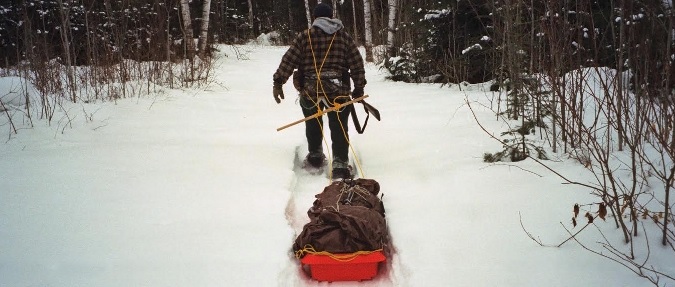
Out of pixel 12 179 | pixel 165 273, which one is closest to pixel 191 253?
pixel 165 273

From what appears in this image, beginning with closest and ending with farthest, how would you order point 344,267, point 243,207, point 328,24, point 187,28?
point 344,267 < point 243,207 < point 328,24 < point 187,28

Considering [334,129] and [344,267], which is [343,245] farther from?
[334,129]

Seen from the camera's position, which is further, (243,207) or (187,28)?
(187,28)

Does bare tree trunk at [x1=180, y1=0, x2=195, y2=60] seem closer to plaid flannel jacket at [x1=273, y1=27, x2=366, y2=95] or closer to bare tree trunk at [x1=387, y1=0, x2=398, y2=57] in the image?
bare tree trunk at [x1=387, y1=0, x2=398, y2=57]

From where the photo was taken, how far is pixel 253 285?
2.47 metres

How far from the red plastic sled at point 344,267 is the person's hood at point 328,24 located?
7.32 feet

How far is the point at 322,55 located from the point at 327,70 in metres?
0.15

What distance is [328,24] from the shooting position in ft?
13.6

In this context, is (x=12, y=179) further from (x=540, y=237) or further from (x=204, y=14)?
(x=204, y=14)

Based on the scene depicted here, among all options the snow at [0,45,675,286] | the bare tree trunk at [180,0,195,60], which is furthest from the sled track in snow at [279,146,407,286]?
the bare tree trunk at [180,0,195,60]

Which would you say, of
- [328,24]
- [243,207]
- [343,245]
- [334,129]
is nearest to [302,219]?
[243,207]

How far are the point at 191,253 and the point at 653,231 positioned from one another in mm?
2729

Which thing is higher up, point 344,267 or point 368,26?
point 368,26

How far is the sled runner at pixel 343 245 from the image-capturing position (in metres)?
2.65
